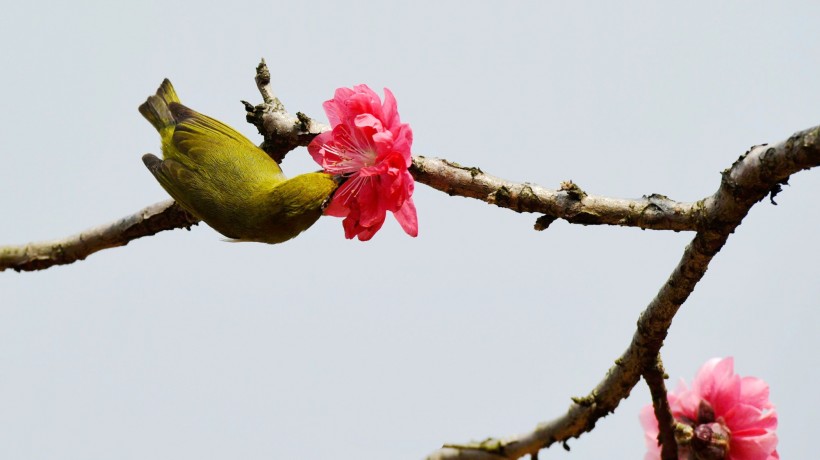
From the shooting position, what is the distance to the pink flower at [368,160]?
3.42 metres

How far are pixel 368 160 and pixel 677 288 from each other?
143 cm

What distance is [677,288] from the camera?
3252mm

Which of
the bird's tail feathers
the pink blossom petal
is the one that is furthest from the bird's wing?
the pink blossom petal

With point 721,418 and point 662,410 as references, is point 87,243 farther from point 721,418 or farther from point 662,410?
point 721,418

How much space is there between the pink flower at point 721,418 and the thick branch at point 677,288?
422mm

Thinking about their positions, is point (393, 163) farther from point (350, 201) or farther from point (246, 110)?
point (246, 110)

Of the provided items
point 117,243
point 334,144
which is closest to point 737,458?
point 334,144

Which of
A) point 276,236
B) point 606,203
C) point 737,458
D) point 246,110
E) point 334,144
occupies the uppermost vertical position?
point 246,110

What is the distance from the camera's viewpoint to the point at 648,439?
3.60 meters

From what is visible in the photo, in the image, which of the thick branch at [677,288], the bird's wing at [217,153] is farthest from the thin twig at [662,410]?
the bird's wing at [217,153]

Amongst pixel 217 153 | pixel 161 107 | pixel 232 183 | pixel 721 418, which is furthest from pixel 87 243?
pixel 721 418

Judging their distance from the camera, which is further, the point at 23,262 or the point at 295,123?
the point at 23,262

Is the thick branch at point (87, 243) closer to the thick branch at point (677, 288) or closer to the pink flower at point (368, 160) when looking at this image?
the pink flower at point (368, 160)

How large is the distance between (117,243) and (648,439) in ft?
10.9
